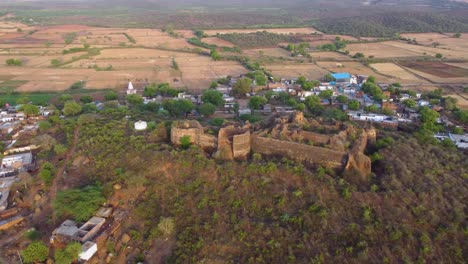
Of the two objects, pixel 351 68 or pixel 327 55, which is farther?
pixel 327 55

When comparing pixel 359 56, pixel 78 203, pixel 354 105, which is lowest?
pixel 354 105

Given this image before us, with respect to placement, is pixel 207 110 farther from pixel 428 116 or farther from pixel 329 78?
pixel 329 78

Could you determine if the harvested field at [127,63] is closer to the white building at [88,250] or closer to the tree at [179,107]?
the tree at [179,107]

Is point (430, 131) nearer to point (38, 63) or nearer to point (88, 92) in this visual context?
point (88, 92)

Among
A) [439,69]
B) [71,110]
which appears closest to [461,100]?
[439,69]

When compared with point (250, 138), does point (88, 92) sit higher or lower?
lower

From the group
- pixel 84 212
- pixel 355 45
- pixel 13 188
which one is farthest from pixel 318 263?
pixel 355 45
